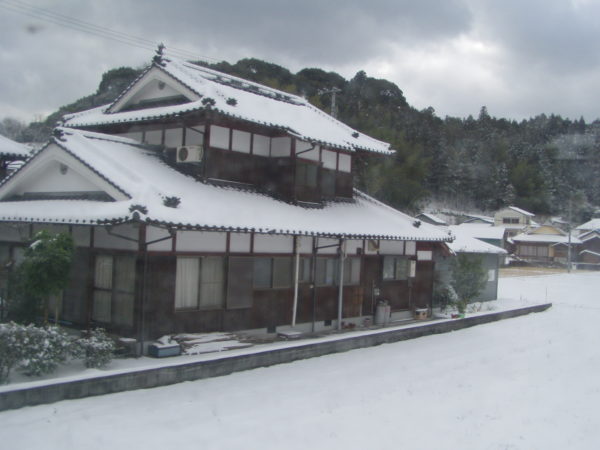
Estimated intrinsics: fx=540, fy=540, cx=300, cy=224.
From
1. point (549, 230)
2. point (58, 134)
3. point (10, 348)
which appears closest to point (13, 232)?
point (58, 134)

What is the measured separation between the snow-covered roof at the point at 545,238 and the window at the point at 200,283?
59.1 m

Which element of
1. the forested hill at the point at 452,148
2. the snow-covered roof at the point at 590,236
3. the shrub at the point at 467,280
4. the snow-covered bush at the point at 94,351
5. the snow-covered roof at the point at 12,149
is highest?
the forested hill at the point at 452,148

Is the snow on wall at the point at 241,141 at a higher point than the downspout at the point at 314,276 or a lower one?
higher

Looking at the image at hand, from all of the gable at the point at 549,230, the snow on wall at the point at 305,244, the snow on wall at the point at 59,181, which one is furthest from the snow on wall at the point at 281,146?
the gable at the point at 549,230

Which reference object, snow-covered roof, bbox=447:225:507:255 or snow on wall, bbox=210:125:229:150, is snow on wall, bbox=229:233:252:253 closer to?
snow on wall, bbox=210:125:229:150

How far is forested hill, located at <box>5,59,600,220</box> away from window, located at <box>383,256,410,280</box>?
27.9 m

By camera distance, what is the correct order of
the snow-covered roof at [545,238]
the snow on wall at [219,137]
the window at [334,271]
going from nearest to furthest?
the snow on wall at [219,137], the window at [334,271], the snow-covered roof at [545,238]

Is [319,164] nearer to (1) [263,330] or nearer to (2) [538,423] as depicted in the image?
(1) [263,330]

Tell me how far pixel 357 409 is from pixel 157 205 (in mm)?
5157

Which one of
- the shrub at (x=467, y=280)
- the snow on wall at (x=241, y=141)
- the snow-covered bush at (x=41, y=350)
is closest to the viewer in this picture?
the snow-covered bush at (x=41, y=350)

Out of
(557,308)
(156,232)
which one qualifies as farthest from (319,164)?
(557,308)

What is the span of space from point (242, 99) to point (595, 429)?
1138 centimetres

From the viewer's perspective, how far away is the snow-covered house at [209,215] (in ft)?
35.3

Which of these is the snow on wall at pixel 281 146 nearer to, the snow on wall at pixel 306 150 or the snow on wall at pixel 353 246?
the snow on wall at pixel 306 150
